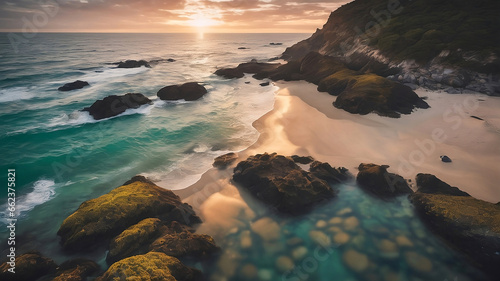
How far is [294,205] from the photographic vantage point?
30.0ft

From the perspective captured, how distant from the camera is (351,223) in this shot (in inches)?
334

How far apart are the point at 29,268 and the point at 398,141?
682 inches

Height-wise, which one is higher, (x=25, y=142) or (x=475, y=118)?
(x=475, y=118)

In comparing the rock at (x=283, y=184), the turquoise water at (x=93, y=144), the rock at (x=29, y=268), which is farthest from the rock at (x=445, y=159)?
the rock at (x=29, y=268)

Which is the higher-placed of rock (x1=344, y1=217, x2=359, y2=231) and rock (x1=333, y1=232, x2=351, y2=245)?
rock (x1=344, y1=217, x2=359, y2=231)

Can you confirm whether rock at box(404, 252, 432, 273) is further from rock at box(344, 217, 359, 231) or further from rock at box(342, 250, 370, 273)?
rock at box(344, 217, 359, 231)

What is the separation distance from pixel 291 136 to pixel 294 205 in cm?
683

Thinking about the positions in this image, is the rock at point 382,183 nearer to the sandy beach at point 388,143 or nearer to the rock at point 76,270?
the sandy beach at point 388,143

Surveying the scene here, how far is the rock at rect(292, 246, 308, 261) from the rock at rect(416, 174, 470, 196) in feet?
19.8

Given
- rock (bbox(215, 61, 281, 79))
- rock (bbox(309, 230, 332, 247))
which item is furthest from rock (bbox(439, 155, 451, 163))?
rock (bbox(215, 61, 281, 79))

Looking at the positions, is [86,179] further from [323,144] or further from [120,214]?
[323,144]

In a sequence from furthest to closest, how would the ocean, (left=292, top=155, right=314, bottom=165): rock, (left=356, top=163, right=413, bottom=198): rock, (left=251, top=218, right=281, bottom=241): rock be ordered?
(left=292, top=155, right=314, bottom=165): rock < (left=356, top=163, right=413, bottom=198): rock < (left=251, top=218, right=281, bottom=241): rock < the ocean

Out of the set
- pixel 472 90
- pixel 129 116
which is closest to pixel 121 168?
pixel 129 116

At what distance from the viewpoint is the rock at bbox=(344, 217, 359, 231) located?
8.29m
